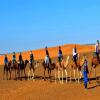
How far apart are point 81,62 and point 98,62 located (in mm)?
1589

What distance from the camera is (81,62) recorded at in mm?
35344

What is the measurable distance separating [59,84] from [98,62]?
11.5 feet

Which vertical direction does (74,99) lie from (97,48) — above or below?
below

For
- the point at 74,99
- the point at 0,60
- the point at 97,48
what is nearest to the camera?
the point at 74,99

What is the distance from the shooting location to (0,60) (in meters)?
96.4

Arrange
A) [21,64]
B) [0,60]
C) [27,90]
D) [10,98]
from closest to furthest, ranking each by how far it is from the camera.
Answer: [10,98], [27,90], [21,64], [0,60]

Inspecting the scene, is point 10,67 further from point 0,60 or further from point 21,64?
point 0,60

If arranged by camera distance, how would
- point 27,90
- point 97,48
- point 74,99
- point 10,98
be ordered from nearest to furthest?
1. point 74,99
2. point 10,98
3. point 27,90
4. point 97,48

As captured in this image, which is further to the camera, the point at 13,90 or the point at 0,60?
the point at 0,60

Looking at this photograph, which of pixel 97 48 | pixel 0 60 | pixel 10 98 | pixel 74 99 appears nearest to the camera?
pixel 74 99

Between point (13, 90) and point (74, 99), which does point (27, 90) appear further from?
point (74, 99)

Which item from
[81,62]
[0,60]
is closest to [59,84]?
[81,62]

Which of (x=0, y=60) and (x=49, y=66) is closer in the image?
(x=49, y=66)

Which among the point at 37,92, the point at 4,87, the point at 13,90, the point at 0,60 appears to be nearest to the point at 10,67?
the point at 4,87
